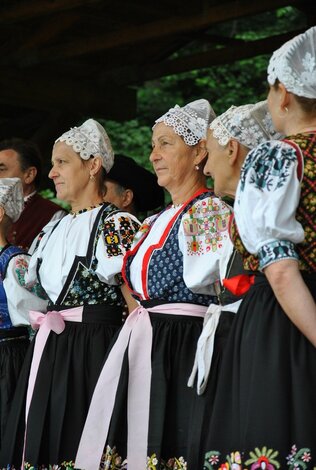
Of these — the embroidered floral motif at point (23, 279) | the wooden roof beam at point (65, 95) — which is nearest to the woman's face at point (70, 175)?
the embroidered floral motif at point (23, 279)

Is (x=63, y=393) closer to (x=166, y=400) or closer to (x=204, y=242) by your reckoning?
(x=166, y=400)

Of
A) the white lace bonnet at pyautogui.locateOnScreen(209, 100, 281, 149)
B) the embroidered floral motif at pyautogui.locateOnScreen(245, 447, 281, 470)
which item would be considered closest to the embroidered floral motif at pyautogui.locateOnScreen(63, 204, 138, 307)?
the white lace bonnet at pyautogui.locateOnScreen(209, 100, 281, 149)

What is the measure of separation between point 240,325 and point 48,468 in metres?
1.42

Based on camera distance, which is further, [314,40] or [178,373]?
[178,373]

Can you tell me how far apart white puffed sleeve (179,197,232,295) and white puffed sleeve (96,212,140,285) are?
0.40 m

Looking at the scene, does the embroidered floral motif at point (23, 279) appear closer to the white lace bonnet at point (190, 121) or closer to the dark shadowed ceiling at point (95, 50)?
the white lace bonnet at point (190, 121)

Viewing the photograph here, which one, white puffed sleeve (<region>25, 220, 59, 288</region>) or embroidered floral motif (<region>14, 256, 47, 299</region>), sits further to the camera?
embroidered floral motif (<region>14, 256, 47, 299</region>)

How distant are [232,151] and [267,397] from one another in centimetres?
97

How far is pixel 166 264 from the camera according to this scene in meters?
3.42

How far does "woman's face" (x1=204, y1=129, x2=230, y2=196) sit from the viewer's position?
3168 mm

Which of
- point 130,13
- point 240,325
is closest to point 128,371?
point 240,325

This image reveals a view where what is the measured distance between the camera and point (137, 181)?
4.82 metres

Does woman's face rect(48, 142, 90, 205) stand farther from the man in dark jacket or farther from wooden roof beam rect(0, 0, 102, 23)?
wooden roof beam rect(0, 0, 102, 23)

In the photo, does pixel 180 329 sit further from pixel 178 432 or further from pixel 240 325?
pixel 240 325
